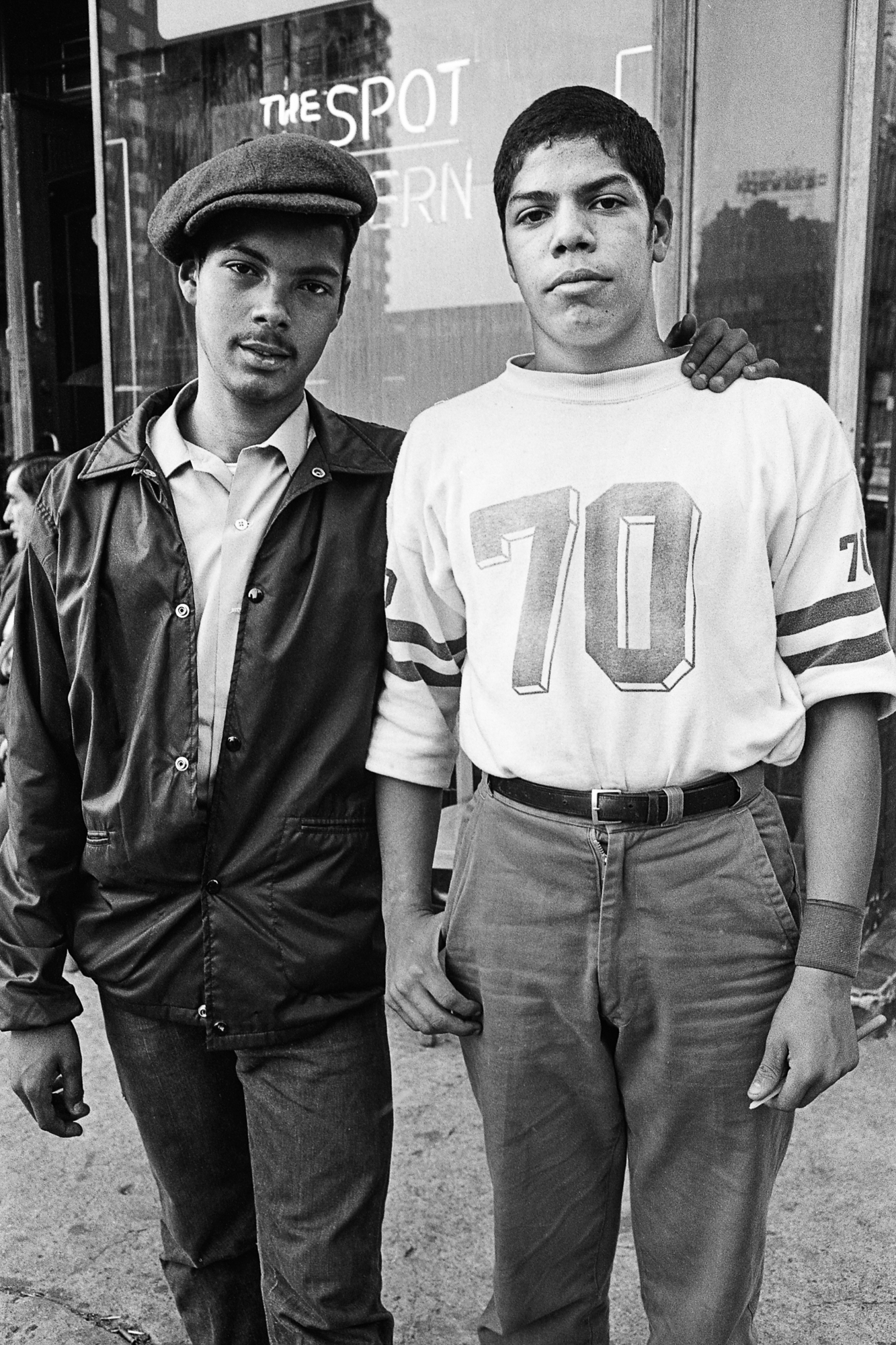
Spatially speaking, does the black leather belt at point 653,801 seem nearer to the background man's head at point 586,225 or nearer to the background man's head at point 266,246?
the background man's head at point 586,225

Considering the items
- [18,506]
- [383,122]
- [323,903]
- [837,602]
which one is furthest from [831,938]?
[18,506]

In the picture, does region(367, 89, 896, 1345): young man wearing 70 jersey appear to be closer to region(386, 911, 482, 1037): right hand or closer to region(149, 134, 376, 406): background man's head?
region(386, 911, 482, 1037): right hand

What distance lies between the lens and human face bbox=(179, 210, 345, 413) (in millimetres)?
1888

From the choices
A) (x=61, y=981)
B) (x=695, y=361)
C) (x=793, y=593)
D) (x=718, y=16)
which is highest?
(x=718, y=16)

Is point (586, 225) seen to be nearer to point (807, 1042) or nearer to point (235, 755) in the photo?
point (235, 755)

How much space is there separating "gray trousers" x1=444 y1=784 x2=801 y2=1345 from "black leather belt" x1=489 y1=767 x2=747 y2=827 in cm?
2

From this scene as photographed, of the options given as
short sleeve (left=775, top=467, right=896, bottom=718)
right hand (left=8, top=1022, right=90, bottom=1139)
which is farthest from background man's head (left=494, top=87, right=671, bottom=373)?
right hand (left=8, top=1022, right=90, bottom=1139)

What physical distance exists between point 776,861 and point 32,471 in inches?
140

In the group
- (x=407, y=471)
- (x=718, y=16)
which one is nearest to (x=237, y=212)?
(x=407, y=471)

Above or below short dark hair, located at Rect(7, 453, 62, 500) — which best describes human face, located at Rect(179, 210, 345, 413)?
above

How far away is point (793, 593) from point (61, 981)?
1.26 metres

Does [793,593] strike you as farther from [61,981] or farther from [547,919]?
[61,981]

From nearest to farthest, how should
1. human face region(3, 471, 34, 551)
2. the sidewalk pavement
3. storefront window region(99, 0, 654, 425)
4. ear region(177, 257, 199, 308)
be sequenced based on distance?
ear region(177, 257, 199, 308) → the sidewalk pavement → storefront window region(99, 0, 654, 425) → human face region(3, 471, 34, 551)

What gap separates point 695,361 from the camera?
65.7 inches
